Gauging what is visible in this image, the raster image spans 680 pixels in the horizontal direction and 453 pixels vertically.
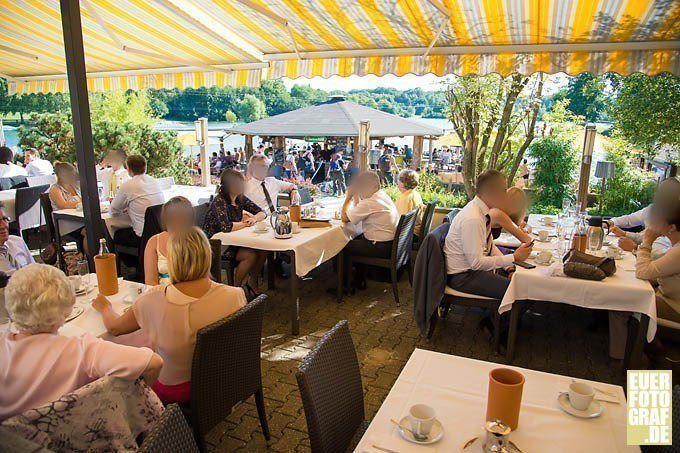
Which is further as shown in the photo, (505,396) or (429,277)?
(429,277)

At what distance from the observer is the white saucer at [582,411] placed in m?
1.66

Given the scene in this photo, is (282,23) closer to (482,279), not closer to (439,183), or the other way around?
(482,279)

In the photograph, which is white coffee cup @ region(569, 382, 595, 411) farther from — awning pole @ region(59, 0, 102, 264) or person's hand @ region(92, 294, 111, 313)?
awning pole @ region(59, 0, 102, 264)

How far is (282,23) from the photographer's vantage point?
15.3 feet

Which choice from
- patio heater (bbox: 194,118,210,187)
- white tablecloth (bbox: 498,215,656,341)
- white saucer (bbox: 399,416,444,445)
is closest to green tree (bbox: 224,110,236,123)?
patio heater (bbox: 194,118,210,187)

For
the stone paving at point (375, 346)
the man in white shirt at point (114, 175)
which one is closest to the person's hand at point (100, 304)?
the stone paving at point (375, 346)

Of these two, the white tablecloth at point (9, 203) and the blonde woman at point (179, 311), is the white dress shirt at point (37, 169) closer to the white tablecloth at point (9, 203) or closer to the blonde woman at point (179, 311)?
the white tablecloth at point (9, 203)

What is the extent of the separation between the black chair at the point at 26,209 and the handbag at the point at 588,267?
6716 millimetres

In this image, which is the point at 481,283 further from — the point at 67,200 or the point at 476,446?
the point at 67,200

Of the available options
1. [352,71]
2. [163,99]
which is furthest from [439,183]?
[163,99]

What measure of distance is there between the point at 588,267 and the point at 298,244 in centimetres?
231

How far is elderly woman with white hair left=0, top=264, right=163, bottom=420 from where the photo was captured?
62.9 inches

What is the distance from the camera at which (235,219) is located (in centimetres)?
489

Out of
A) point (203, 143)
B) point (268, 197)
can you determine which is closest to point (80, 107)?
point (268, 197)
